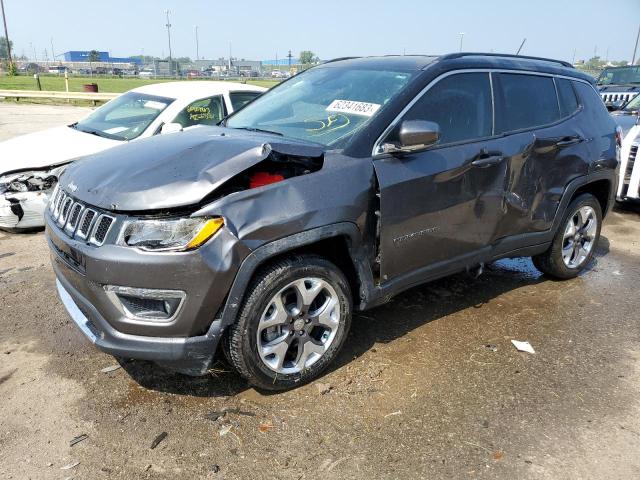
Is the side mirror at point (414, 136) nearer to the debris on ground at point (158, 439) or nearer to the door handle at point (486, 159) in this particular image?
the door handle at point (486, 159)

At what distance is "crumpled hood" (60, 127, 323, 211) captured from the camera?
2674 mm

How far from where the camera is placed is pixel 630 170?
284 inches

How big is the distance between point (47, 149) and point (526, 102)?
5.02 meters

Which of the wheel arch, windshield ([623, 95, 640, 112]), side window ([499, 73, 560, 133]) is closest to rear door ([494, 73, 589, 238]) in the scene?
side window ([499, 73, 560, 133])

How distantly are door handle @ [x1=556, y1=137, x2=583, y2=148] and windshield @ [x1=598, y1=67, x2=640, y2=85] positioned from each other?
15091 mm

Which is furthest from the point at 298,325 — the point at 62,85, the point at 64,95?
the point at 62,85

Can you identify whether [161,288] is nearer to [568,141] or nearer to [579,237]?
[568,141]

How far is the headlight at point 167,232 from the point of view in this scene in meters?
2.63

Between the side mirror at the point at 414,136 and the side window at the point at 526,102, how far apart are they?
98 cm

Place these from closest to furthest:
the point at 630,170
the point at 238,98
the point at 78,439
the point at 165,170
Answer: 1. the point at 78,439
2. the point at 165,170
3. the point at 238,98
4. the point at 630,170

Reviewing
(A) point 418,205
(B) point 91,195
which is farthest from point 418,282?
(B) point 91,195

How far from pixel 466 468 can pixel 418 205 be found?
4.97 feet

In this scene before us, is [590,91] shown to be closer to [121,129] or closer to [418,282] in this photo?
[418,282]

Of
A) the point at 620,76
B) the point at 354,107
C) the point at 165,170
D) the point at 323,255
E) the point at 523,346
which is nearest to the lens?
the point at 165,170
